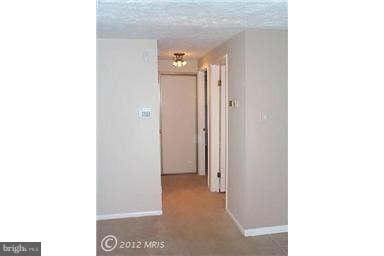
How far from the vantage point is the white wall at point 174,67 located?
6.63m

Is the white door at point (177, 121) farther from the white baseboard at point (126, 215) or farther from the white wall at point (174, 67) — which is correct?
the white baseboard at point (126, 215)

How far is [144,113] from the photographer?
14.4ft

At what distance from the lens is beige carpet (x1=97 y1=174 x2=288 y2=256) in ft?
11.2

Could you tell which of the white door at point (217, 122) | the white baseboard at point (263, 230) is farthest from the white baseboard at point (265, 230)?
the white door at point (217, 122)

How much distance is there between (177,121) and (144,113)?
8.22ft

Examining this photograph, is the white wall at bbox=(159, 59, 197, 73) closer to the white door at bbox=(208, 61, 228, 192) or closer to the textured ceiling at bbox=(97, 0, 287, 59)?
the white door at bbox=(208, 61, 228, 192)

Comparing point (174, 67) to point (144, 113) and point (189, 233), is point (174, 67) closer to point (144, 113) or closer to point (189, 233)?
point (144, 113)

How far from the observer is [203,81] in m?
6.41

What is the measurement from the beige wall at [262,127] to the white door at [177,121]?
303cm

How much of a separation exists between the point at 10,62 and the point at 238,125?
2698mm

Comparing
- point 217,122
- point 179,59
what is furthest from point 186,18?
point 179,59

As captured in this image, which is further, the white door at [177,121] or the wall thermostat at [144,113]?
the white door at [177,121]
